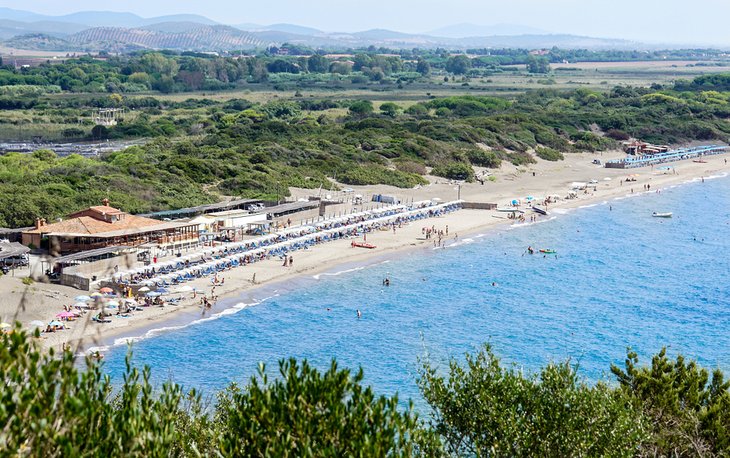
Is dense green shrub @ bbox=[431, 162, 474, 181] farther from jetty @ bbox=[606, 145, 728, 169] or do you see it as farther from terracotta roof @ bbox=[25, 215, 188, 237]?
terracotta roof @ bbox=[25, 215, 188, 237]

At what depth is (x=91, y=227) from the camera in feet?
122

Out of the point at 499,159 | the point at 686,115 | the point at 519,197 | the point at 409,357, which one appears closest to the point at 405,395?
the point at 409,357

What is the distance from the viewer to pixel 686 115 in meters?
97.2

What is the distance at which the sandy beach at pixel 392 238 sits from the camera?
29641 mm

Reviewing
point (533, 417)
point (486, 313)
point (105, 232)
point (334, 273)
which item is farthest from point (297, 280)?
point (533, 417)

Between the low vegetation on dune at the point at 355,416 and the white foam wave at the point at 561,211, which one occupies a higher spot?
the low vegetation on dune at the point at 355,416

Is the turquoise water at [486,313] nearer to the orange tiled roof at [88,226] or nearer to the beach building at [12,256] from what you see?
the orange tiled roof at [88,226]

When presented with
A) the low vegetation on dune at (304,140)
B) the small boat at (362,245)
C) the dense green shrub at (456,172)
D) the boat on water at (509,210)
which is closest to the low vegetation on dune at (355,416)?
the small boat at (362,245)

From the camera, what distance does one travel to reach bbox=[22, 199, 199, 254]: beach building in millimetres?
36438

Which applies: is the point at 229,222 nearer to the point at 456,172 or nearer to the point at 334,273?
the point at 334,273

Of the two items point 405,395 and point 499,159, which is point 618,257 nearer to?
point 405,395

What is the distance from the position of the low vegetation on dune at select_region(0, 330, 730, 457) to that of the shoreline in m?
9.55

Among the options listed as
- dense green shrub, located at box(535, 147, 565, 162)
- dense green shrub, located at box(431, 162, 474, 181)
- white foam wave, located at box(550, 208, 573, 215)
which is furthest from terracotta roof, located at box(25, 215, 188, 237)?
dense green shrub, located at box(535, 147, 565, 162)

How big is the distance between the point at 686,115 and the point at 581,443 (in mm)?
89092
